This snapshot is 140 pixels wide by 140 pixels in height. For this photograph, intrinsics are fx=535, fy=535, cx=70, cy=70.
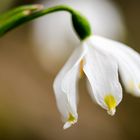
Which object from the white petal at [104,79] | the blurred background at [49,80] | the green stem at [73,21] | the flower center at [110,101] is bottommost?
the blurred background at [49,80]

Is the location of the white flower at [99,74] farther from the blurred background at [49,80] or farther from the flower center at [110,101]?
the blurred background at [49,80]

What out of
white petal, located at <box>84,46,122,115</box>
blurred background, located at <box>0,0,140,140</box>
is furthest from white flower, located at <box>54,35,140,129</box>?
blurred background, located at <box>0,0,140,140</box>

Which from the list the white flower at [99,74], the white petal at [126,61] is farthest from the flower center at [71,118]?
the white petal at [126,61]

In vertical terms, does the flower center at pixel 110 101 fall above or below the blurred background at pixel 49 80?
above

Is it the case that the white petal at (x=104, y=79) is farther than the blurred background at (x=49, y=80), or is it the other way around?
the blurred background at (x=49, y=80)

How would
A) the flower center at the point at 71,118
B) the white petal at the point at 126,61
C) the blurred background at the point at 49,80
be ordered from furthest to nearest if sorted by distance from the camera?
the blurred background at the point at 49,80 < the white petal at the point at 126,61 < the flower center at the point at 71,118

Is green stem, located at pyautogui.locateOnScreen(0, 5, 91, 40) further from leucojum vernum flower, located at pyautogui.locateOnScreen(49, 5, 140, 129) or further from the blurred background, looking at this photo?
the blurred background

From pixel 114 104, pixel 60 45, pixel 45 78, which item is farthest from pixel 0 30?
pixel 60 45

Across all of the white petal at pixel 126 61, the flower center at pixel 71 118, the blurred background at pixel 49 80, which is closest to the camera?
the flower center at pixel 71 118
